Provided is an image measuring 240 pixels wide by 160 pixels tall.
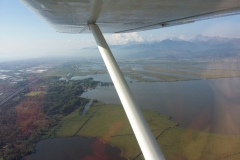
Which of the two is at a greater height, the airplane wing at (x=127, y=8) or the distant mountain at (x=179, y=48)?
the distant mountain at (x=179, y=48)

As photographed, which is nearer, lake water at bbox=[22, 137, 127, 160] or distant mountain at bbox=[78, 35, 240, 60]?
lake water at bbox=[22, 137, 127, 160]

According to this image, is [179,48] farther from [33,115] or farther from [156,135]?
[33,115]

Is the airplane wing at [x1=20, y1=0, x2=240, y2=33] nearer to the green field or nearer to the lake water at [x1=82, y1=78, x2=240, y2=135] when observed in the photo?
the green field

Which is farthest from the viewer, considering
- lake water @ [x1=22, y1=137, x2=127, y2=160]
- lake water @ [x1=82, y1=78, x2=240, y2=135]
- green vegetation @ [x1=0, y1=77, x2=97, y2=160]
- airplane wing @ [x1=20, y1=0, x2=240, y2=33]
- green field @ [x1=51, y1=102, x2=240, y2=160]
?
lake water @ [x1=82, y1=78, x2=240, y2=135]

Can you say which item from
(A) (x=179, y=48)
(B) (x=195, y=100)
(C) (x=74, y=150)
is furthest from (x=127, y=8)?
(A) (x=179, y=48)

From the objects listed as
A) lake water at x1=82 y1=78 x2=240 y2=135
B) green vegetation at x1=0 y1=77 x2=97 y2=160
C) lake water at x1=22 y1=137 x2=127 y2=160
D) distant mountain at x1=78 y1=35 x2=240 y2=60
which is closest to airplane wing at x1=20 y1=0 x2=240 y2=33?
lake water at x1=22 y1=137 x2=127 y2=160

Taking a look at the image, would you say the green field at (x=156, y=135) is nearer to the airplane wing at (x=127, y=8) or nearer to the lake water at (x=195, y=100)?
the lake water at (x=195, y=100)

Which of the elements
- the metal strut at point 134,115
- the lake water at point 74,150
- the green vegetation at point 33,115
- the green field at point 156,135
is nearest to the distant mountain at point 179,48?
the green vegetation at point 33,115
